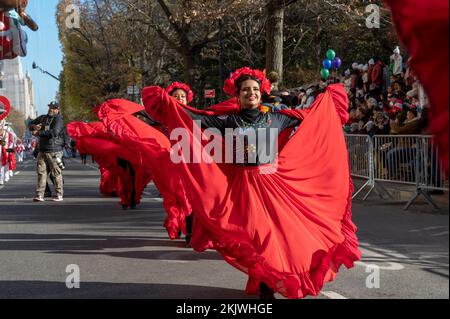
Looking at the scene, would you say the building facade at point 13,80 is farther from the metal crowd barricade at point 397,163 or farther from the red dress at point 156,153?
the metal crowd barricade at point 397,163

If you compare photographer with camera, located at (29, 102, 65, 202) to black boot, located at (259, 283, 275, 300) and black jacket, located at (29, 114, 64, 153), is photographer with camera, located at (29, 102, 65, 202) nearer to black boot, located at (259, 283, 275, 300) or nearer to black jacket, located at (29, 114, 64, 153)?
black jacket, located at (29, 114, 64, 153)

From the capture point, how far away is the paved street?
18.2 feet

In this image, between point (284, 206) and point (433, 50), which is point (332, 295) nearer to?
point (284, 206)

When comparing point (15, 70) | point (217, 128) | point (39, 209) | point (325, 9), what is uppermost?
point (325, 9)

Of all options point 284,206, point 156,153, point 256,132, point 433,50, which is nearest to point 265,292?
point 284,206

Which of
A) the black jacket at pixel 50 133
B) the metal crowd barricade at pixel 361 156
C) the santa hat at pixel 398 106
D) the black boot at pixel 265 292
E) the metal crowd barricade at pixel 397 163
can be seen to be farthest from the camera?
the santa hat at pixel 398 106

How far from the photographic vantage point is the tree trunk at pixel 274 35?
57.7 feet

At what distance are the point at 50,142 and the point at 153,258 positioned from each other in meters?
6.75

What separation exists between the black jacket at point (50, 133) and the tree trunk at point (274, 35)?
639 cm

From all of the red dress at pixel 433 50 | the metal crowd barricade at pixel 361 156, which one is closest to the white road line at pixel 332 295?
the red dress at pixel 433 50

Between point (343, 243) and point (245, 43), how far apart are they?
28.1 meters

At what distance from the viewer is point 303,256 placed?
4.64m
